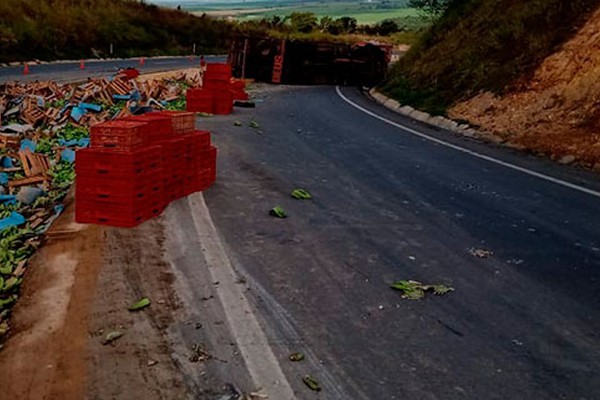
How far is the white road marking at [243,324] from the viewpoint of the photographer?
464 centimetres

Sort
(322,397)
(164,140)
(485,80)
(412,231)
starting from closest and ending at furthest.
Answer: (322,397) → (412,231) → (164,140) → (485,80)

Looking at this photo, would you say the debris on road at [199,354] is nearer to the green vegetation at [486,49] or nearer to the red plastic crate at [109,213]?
the red plastic crate at [109,213]

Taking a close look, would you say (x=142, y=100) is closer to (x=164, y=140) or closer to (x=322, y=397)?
(x=164, y=140)

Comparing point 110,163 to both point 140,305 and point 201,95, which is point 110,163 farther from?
point 201,95

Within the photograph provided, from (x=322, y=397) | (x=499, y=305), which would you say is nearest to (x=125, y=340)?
(x=322, y=397)

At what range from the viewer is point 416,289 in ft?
20.9

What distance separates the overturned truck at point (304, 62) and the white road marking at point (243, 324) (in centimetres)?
2800

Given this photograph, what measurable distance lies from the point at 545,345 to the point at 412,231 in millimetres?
3086

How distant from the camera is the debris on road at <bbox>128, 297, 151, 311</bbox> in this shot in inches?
228

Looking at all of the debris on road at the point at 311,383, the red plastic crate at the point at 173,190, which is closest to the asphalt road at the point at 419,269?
the debris on road at the point at 311,383

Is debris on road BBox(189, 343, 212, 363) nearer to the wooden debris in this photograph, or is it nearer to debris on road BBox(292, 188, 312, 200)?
debris on road BBox(292, 188, 312, 200)

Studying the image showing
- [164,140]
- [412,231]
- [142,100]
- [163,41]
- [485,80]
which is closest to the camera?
[412,231]

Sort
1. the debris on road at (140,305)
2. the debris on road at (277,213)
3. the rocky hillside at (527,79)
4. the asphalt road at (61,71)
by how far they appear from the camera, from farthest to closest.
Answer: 1. the asphalt road at (61,71)
2. the rocky hillside at (527,79)
3. the debris on road at (277,213)
4. the debris on road at (140,305)

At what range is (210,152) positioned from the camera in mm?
10266
